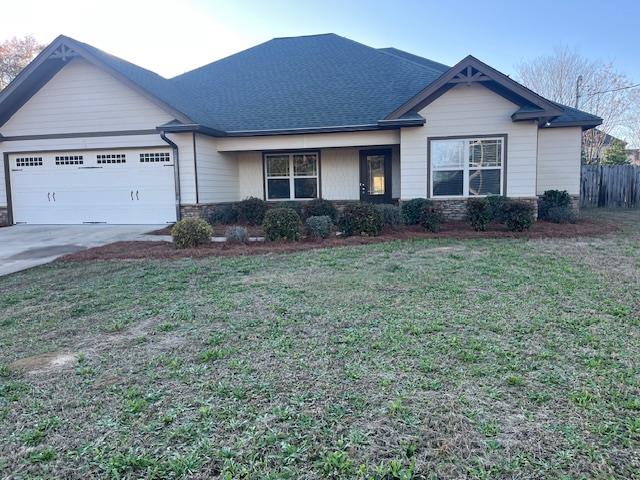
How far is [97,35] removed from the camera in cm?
2219

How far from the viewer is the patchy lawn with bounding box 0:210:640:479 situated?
2426 millimetres

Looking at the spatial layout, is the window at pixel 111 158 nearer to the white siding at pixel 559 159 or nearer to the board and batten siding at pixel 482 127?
the board and batten siding at pixel 482 127

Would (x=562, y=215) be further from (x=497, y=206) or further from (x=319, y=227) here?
(x=319, y=227)

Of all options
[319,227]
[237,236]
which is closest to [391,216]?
[319,227]

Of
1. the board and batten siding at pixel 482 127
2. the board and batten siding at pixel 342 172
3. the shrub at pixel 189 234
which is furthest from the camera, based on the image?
the board and batten siding at pixel 342 172

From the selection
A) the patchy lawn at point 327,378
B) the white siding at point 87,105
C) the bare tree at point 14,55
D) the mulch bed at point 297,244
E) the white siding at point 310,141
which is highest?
the bare tree at point 14,55

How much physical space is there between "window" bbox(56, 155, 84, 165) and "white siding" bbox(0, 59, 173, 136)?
2.51 feet

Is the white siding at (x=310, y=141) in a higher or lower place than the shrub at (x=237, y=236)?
higher

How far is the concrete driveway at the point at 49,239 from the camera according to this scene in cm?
887

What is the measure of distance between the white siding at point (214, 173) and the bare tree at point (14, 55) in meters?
23.5

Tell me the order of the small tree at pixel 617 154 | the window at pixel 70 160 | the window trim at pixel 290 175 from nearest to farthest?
1. the window at pixel 70 160
2. the window trim at pixel 290 175
3. the small tree at pixel 617 154

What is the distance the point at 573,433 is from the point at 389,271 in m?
4.36

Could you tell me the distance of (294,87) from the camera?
1659 cm

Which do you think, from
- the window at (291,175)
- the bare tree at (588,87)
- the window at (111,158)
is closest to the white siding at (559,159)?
the window at (291,175)
